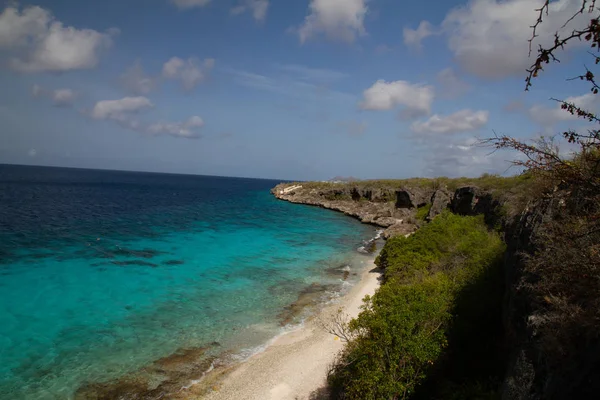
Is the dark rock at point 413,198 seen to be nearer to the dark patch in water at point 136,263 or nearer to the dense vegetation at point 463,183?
the dense vegetation at point 463,183

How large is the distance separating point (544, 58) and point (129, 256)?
123ft

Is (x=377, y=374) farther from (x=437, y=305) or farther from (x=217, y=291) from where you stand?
(x=217, y=291)

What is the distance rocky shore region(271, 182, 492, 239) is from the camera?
141 ft

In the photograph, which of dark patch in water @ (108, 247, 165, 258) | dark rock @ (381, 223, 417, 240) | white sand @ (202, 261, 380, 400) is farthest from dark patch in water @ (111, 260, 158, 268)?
dark rock @ (381, 223, 417, 240)

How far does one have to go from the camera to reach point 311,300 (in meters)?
24.9

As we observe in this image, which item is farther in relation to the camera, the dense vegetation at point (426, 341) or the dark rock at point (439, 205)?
the dark rock at point (439, 205)

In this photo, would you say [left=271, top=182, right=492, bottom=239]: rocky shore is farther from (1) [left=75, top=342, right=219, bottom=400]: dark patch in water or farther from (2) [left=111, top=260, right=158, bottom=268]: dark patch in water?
(2) [left=111, top=260, right=158, bottom=268]: dark patch in water

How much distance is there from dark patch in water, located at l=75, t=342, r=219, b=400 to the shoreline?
784 millimetres

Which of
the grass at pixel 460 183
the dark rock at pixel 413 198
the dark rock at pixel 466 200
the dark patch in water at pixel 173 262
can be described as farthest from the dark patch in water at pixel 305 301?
the dark rock at pixel 413 198

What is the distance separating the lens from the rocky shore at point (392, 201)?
43.1 meters

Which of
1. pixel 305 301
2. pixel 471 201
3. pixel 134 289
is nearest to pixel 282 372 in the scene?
pixel 305 301

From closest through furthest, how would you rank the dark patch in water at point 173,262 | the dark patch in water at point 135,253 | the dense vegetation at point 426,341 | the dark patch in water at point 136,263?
the dense vegetation at point 426,341
the dark patch in water at point 136,263
the dark patch in water at point 173,262
the dark patch in water at point 135,253

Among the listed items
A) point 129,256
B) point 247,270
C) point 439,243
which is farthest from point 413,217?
point 129,256

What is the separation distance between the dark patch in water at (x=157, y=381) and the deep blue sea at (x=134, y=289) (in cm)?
54
